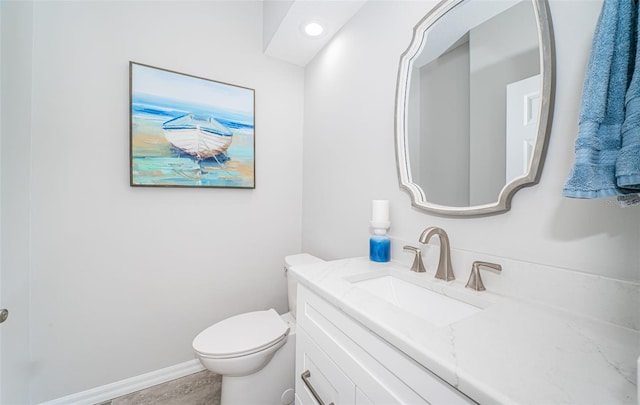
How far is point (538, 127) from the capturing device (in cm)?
73

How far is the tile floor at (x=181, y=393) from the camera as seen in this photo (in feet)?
4.66

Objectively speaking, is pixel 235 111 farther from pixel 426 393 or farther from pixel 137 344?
pixel 426 393

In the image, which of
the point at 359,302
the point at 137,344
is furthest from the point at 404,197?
the point at 137,344

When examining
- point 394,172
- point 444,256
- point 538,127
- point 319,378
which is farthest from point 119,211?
point 538,127

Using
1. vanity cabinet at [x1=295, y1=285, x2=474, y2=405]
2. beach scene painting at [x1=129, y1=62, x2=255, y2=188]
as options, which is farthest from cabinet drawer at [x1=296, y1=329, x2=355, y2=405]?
beach scene painting at [x1=129, y1=62, x2=255, y2=188]

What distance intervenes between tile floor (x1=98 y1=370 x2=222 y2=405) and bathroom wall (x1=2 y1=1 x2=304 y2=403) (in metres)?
0.12

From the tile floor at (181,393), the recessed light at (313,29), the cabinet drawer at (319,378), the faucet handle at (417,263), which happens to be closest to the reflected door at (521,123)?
the faucet handle at (417,263)

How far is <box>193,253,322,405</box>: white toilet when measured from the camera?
3.82ft

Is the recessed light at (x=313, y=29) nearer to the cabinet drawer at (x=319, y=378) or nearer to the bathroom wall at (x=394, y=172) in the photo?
the bathroom wall at (x=394, y=172)

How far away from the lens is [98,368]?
1.41 m

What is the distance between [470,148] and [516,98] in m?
0.20

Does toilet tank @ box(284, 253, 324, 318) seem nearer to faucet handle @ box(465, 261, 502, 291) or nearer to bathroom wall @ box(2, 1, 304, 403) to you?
bathroom wall @ box(2, 1, 304, 403)

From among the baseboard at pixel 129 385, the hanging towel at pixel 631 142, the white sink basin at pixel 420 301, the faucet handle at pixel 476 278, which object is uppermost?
the hanging towel at pixel 631 142

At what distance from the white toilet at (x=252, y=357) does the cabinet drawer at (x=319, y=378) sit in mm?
298
